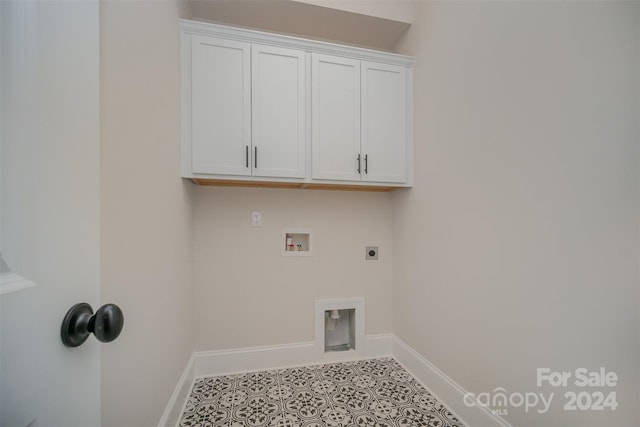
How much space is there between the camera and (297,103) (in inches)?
69.9

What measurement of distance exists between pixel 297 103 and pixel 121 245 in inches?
54.0

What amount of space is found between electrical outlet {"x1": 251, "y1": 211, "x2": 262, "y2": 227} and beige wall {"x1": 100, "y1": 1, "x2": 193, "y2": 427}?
553 mm

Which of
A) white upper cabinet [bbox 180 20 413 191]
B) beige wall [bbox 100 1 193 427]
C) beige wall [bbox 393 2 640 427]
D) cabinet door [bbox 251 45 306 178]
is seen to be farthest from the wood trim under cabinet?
beige wall [bbox 393 2 640 427]

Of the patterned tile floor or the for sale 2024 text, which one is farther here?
the patterned tile floor

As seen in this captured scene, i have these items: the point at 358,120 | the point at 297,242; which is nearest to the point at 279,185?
the point at 297,242

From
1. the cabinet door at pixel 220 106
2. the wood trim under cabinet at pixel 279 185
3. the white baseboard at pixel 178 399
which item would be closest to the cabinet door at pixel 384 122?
the wood trim under cabinet at pixel 279 185

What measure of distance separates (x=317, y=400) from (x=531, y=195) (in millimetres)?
1700

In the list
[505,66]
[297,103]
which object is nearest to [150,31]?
[297,103]

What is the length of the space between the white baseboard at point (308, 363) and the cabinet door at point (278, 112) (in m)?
1.42

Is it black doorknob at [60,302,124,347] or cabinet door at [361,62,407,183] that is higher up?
cabinet door at [361,62,407,183]

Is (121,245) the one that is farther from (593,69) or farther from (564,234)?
(593,69)

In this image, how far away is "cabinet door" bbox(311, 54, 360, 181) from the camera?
1.79 metres

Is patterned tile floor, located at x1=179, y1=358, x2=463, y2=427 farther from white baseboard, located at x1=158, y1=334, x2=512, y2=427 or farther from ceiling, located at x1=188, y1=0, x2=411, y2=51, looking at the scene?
ceiling, located at x1=188, y1=0, x2=411, y2=51

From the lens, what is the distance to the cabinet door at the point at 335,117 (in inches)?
70.6
